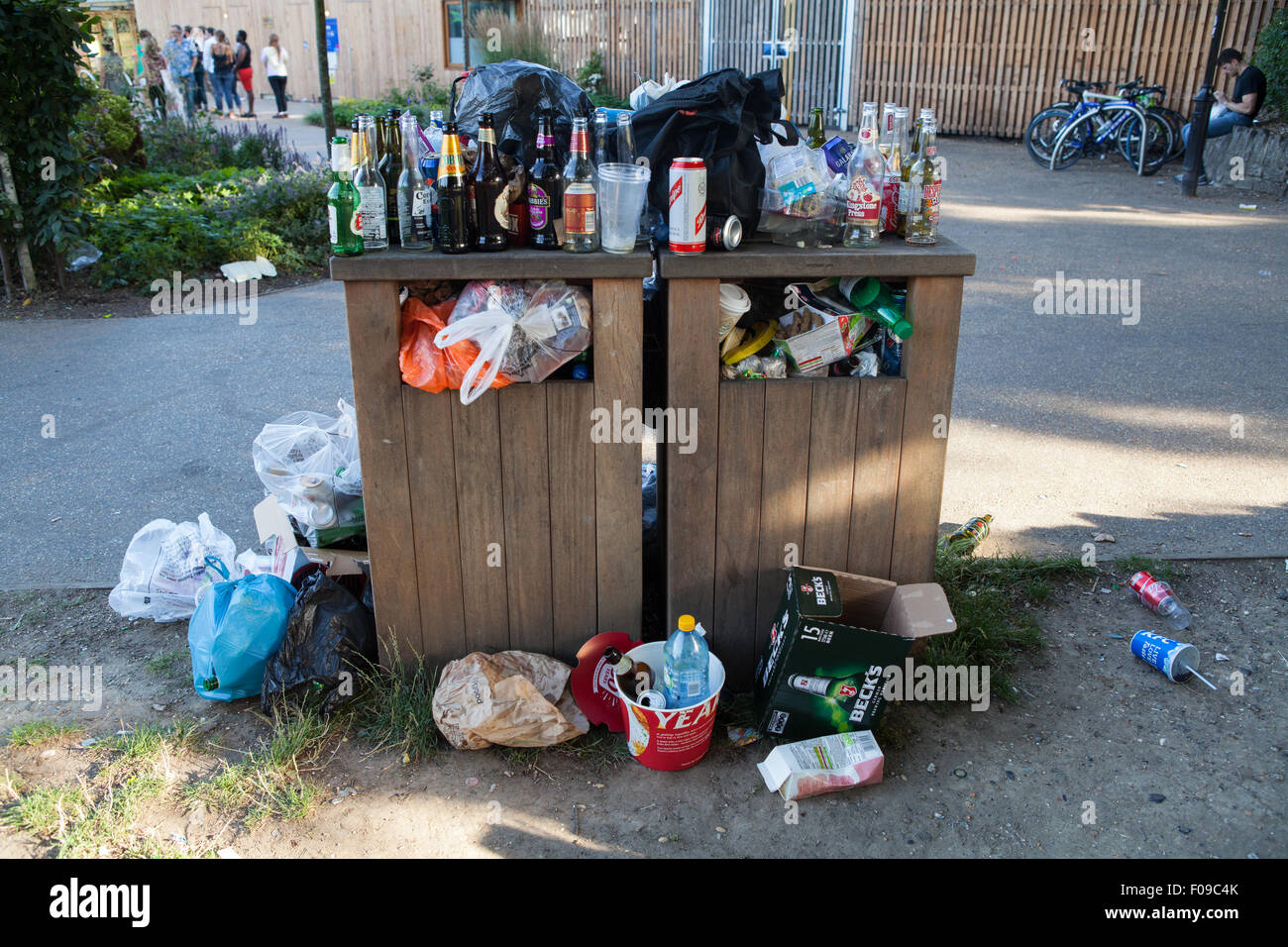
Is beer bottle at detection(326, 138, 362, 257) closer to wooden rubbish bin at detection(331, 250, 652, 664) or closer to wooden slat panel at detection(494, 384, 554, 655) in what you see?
wooden rubbish bin at detection(331, 250, 652, 664)

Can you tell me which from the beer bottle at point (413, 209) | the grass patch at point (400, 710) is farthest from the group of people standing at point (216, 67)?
the grass patch at point (400, 710)

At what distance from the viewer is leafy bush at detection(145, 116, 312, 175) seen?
1091 centimetres

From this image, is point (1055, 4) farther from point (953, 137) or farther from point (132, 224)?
point (132, 224)

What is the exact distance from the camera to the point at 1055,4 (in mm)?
14992

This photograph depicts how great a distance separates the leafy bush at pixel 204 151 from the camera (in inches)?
430

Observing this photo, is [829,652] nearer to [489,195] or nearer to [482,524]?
[482,524]

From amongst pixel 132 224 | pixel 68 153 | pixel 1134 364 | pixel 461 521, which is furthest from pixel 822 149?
pixel 132 224

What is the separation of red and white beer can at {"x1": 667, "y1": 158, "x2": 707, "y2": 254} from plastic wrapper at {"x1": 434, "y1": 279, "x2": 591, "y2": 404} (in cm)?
33

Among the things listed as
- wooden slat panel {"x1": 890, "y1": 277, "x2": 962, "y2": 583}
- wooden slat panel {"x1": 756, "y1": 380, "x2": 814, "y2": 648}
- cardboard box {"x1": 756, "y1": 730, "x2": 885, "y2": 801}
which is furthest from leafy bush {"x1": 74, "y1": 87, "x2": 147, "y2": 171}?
cardboard box {"x1": 756, "y1": 730, "x2": 885, "y2": 801}

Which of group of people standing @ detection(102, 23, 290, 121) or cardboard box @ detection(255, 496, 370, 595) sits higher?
group of people standing @ detection(102, 23, 290, 121)

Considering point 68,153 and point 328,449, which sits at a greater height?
point 68,153
